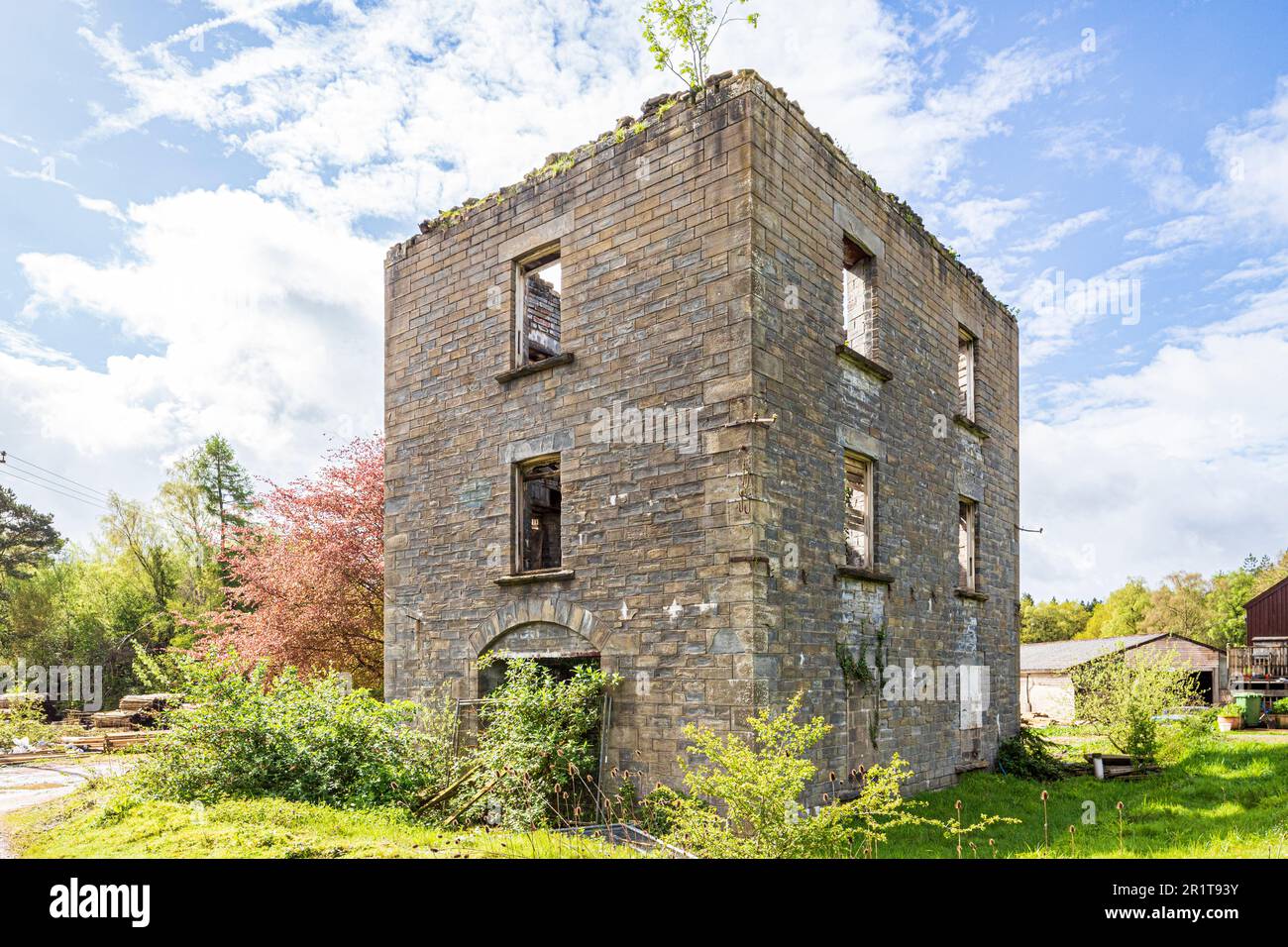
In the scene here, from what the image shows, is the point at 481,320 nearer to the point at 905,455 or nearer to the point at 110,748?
the point at 905,455

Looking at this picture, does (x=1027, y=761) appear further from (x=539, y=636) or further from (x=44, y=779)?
(x=44, y=779)

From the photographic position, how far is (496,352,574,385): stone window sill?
10.8 meters

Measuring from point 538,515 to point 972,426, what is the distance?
296 inches

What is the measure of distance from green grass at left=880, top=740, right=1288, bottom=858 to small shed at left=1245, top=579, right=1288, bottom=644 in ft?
69.2

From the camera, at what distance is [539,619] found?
420 inches

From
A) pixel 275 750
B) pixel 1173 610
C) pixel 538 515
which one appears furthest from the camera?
pixel 1173 610

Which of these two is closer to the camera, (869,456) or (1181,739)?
(869,456)

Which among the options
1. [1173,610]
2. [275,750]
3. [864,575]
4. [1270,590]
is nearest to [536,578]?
[275,750]

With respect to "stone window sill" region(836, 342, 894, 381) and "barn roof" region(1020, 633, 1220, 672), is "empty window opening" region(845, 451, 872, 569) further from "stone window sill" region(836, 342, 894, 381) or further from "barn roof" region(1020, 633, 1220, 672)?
"barn roof" region(1020, 633, 1220, 672)

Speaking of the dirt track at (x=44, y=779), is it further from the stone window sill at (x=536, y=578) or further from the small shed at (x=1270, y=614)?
the small shed at (x=1270, y=614)

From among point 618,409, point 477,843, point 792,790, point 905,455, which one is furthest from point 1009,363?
point 477,843

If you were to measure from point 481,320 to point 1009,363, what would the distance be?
10540mm

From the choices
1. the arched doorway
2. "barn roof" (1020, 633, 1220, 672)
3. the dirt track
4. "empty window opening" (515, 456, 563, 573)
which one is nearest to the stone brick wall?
the arched doorway

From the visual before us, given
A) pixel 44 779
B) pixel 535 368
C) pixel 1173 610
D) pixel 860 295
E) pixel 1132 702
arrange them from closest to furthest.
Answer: pixel 535 368 < pixel 860 295 < pixel 44 779 < pixel 1132 702 < pixel 1173 610
